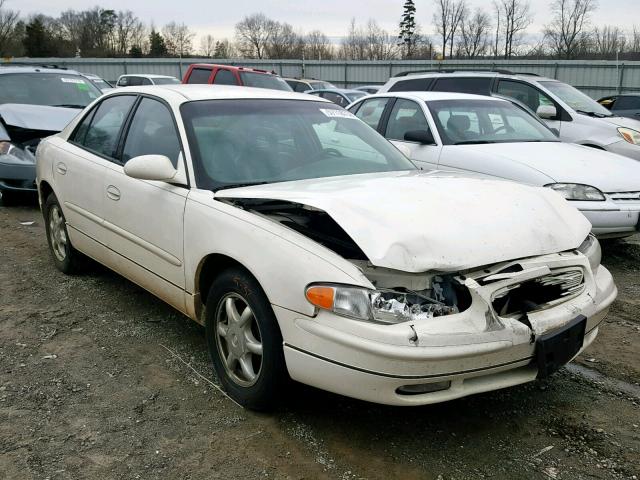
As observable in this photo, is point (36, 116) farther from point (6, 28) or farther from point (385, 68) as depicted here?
point (6, 28)

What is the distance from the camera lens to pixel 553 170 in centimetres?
545

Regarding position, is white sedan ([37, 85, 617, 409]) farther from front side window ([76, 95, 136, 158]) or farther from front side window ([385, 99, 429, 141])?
front side window ([385, 99, 429, 141])

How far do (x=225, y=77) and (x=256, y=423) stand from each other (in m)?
11.3

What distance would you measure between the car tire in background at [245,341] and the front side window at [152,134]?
0.96m

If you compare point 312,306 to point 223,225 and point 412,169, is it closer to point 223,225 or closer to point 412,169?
point 223,225

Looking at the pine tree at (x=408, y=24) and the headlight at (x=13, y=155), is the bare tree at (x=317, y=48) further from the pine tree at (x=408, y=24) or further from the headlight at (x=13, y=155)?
the headlight at (x=13, y=155)

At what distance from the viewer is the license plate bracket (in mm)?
2590

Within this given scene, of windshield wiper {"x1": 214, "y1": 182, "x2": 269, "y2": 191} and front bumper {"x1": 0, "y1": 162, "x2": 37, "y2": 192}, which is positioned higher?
windshield wiper {"x1": 214, "y1": 182, "x2": 269, "y2": 191}

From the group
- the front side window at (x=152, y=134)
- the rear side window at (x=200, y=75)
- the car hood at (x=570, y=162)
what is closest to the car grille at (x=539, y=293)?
the front side window at (x=152, y=134)

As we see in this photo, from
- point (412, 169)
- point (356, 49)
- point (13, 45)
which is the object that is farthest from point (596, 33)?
point (412, 169)

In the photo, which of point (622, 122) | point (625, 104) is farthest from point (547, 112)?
point (625, 104)

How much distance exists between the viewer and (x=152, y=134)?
12.8 ft

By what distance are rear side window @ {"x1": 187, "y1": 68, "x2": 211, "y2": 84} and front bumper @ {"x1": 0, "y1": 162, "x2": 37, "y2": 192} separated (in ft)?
21.7

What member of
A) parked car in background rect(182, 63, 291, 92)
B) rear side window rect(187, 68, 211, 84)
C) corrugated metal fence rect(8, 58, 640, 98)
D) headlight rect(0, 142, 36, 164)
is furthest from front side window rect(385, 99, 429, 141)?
corrugated metal fence rect(8, 58, 640, 98)
